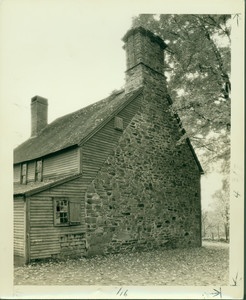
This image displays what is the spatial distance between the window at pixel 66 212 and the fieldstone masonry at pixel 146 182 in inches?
22.3

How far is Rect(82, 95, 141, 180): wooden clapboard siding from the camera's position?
13.1m

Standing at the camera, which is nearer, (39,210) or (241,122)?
(241,122)

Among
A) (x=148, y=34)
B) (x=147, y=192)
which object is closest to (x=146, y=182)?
(x=147, y=192)

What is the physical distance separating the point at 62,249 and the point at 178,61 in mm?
10437

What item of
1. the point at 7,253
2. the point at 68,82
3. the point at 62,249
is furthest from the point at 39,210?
the point at 68,82

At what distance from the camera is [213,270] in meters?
10.8

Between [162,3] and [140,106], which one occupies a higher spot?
[162,3]

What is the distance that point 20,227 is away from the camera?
11.2m

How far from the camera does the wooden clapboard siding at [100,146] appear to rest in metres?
13.1

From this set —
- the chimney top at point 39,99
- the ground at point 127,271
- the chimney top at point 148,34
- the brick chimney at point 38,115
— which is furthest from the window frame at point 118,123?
the chimney top at point 39,99

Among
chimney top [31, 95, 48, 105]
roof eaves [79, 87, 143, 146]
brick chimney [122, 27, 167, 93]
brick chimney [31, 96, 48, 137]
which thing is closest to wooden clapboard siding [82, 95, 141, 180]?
roof eaves [79, 87, 143, 146]

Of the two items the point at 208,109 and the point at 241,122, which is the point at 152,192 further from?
the point at 241,122

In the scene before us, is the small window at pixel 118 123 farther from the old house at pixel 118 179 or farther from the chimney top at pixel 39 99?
the chimney top at pixel 39 99

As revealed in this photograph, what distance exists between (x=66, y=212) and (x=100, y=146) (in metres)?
3.19
